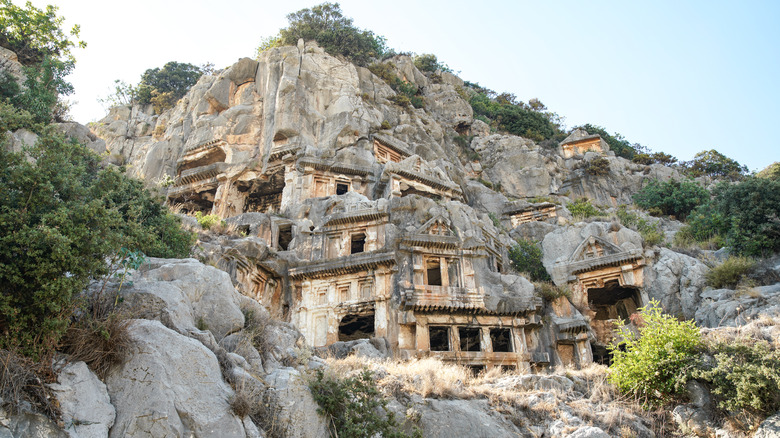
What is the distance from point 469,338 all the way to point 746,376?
16241 millimetres

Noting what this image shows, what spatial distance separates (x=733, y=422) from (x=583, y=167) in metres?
40.3

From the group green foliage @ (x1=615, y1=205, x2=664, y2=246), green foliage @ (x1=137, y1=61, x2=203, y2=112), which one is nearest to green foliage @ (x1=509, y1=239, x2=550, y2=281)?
green foliage @ (x1=615, y1=205, x2=664, y2=246)

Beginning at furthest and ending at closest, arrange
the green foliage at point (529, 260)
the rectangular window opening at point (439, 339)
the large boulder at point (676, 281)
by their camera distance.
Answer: the green foliage at point (529, 260), the rectangular window opening at point (439, 339), the large boulder at point (676, 281)

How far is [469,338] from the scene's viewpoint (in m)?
27.0

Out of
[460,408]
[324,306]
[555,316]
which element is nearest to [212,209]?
[324,306]

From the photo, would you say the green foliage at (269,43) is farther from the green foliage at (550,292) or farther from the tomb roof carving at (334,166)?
the green foliage at (550,292)

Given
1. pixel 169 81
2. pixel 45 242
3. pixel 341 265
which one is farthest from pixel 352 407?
pixel 169 81

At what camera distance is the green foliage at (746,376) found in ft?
36.7

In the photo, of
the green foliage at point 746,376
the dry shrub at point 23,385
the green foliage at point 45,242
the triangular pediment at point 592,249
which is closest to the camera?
the dry shrub at point 23,385

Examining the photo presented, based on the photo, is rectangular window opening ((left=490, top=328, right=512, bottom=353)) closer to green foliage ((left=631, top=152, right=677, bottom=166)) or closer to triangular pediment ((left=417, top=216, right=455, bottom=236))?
triangular pediment ((left=417, top=216, right=455, bottom=236))

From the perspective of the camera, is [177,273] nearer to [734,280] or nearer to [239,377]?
[239,377]

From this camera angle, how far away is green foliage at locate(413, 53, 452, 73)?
64.0 metres

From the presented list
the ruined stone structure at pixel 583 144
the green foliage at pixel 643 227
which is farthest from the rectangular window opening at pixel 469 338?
the ruined stone structure at pixel 583 144

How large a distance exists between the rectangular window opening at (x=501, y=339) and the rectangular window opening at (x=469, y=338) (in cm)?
77
